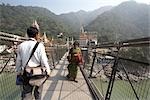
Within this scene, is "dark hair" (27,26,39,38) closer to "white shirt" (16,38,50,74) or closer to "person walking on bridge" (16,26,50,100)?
"person walking on bridge" (16,26,50,100)

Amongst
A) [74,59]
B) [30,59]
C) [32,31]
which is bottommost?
[74,59]

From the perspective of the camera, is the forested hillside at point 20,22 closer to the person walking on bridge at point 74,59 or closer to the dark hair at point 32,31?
the person walking on bridge at point 74,59

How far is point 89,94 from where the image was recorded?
20.3ft

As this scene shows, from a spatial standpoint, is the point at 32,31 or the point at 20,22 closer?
the point at 32,31

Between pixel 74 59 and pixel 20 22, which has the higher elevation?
pixel 20 22

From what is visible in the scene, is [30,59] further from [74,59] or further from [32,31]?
[74,59]

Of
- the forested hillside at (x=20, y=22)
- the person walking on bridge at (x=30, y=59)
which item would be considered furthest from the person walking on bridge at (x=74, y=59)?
the forested hillside at (x=20, y=22)

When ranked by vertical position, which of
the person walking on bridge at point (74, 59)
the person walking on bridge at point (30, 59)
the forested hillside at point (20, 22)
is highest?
the forested hillside at point (20, 22)

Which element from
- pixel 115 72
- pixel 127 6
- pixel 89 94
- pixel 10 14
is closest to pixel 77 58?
pixel 89 94

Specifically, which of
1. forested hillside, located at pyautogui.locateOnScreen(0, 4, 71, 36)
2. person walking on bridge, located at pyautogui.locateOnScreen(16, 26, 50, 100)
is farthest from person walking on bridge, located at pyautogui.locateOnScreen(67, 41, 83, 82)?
forested hillside, located at pyautogui.locateOnScreen(0, 4, 71, 36)

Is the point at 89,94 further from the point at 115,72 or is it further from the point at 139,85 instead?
the point at 139,85

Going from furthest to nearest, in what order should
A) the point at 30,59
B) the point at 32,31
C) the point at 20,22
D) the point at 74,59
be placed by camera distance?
1. the point at 20,22
2. the point at 74,59
3. the point at 32,31
4. the point at 30,59

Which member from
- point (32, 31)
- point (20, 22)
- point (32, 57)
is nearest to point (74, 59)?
point (32, 31)

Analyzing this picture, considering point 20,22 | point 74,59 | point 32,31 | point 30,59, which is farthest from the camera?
point 20,22
